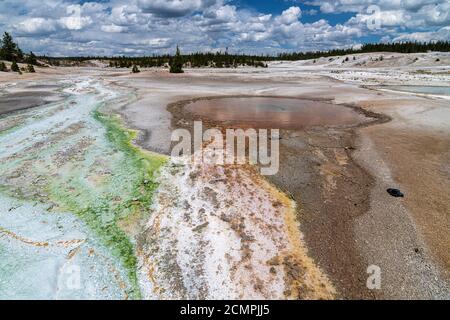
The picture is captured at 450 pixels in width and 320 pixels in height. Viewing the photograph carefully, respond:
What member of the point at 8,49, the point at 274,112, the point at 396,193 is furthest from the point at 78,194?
the point at 8,49

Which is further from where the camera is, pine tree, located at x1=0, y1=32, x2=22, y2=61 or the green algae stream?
pine tree, located at x1=0, y1=32, x2=22, y2=61

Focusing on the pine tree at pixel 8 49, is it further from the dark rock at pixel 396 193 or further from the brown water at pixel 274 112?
the dark rock at pixel 396 193

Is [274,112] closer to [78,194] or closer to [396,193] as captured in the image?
[396,193]

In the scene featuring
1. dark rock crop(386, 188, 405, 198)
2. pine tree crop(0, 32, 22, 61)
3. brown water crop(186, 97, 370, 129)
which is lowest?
dark rock crop(386, 188, 405, 198)

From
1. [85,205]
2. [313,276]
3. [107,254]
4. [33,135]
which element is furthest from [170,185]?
[33,135]

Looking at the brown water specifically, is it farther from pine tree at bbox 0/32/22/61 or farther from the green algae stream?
pine tree at bbox 0/32/22/61

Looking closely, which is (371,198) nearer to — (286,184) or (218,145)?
(286,184)

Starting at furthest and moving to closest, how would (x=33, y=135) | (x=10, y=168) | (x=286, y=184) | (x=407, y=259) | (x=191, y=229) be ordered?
(x=33, y=135) < (x=10, y=168) < (x=286, y=184) < (x=191, y=229) < (x=407, y=259)

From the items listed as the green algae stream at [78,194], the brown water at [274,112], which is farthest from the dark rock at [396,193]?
the brown water at [274,112]

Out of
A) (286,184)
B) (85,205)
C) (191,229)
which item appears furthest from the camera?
(286,184)

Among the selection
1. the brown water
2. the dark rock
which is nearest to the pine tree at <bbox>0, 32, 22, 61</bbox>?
the brown water
